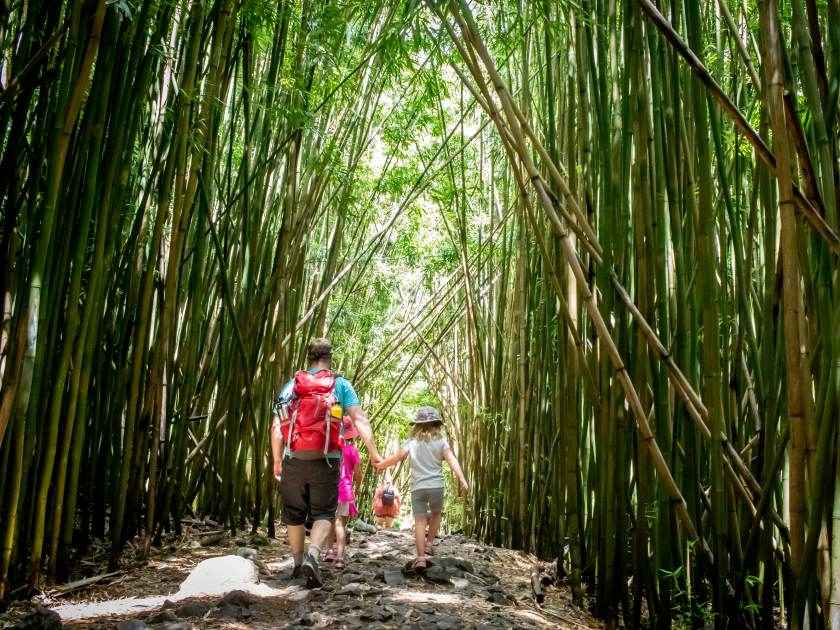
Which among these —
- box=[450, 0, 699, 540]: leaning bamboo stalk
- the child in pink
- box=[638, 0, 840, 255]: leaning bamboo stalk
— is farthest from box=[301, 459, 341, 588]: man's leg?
box=[638, 0, 840, 255]: leaning bamboo stalk

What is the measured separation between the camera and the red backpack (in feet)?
9.12

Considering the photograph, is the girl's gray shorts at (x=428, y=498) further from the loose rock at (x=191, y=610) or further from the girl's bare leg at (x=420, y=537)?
the loose rock at (x=191, y=610)

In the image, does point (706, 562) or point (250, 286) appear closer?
point (706, 562)

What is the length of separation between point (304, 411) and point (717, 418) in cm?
151

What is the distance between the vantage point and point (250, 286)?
144 inches

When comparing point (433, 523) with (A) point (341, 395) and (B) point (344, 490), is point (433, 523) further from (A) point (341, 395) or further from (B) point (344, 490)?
(A) point (341, 395)

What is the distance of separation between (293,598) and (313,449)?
0.54 metres

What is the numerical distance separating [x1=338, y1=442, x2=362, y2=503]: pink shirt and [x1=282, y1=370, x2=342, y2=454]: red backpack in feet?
2.52

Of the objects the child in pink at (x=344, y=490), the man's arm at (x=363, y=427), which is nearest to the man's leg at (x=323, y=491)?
the man's arm at (x=363, y=427)

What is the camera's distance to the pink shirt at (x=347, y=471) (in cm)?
358

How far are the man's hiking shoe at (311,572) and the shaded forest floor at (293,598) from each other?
0.03 metres

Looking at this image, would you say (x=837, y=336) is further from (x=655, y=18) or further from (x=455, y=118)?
(x=455, y=118)

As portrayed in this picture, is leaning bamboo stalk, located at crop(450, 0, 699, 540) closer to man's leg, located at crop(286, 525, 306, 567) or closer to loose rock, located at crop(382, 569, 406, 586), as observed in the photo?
loose rock, located at crop(382, 569, 406, 586)

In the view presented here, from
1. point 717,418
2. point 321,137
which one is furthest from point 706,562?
point 321,137
